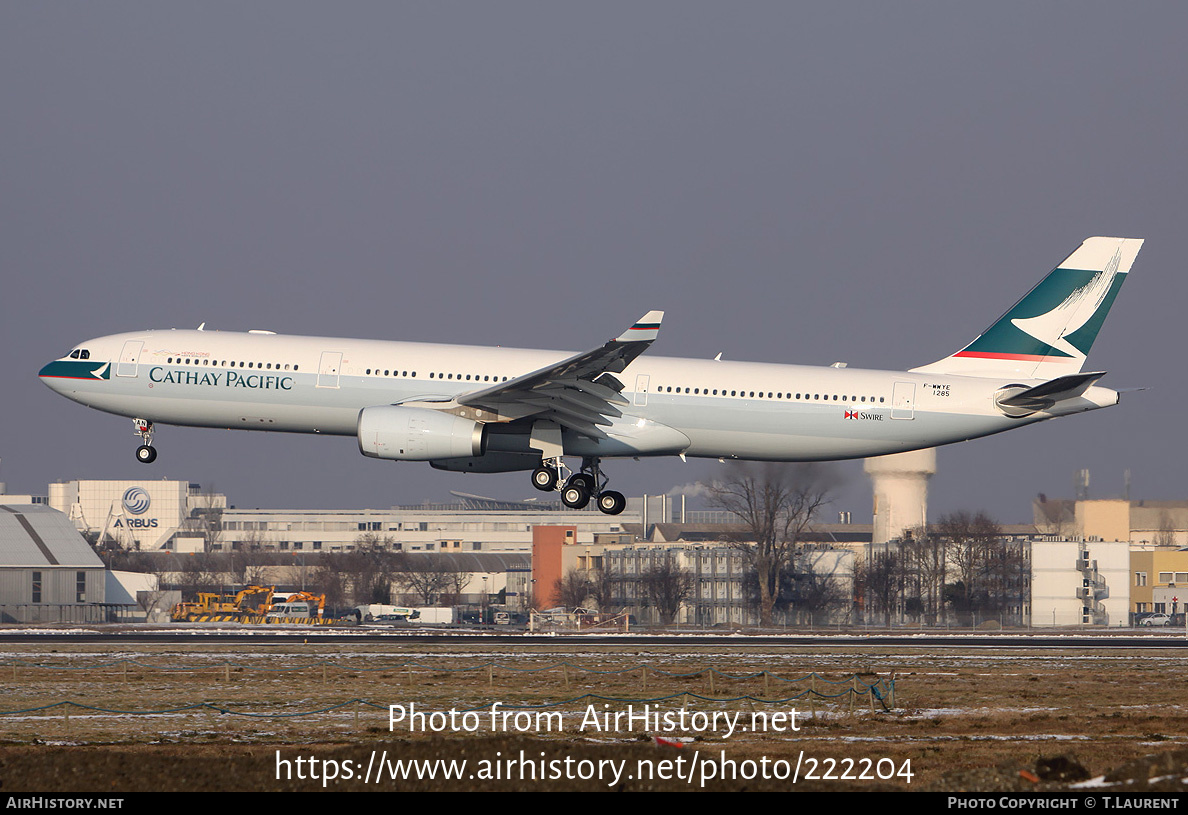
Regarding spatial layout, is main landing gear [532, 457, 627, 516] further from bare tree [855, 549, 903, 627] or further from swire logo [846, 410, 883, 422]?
bare tree [855, 549, 903, 627]

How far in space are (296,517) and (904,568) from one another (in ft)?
353

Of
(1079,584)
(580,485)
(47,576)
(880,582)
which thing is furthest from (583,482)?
(880,582)

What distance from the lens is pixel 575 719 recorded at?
2655 cm

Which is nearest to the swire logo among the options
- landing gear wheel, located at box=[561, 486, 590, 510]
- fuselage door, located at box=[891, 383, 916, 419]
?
fuselage door, located at box=[891, 383, 916, 419]

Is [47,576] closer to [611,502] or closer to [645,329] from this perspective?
[611,502]

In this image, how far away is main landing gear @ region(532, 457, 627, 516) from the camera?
149 ft

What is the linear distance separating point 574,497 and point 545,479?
1.20 m

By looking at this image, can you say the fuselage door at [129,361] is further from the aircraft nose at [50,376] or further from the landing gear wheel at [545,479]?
the landing gear wheel at [545,479]

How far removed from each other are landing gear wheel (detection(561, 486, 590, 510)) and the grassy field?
4603 mm

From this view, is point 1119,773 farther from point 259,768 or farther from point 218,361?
point 218,361

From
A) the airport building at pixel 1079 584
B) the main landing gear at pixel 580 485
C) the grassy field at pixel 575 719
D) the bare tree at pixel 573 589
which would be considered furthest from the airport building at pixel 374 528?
the grassy field at pixel 575 719

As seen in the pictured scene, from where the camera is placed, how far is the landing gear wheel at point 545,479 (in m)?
45.2

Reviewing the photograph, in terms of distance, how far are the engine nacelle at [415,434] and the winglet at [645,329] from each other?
20.2 ft
